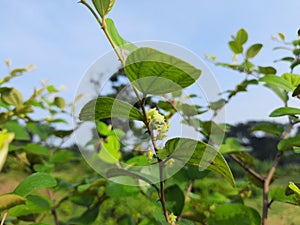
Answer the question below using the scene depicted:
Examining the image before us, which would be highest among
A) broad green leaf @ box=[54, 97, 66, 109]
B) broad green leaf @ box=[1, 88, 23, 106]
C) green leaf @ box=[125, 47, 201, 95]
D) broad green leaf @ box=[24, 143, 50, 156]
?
green leaf @ box=[125, 47, 201, 95]

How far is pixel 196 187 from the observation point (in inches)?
114

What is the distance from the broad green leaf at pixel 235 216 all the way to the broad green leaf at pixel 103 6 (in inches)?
18.1

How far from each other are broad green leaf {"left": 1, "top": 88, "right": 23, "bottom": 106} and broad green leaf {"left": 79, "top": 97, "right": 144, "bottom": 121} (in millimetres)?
604

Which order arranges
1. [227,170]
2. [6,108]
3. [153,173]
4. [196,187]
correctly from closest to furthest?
1. [227,170]
2. [153,173]
3. [6,108]
4. [196,187]

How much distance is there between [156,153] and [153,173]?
24 centimetres

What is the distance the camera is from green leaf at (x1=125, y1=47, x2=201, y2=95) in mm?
348

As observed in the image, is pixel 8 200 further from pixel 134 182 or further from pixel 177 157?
pixel 134 182

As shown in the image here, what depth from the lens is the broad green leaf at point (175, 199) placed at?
2.45 ft

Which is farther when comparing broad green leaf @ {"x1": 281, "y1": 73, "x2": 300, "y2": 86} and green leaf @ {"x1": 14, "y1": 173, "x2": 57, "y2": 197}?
broad green leaf @ {"x1": 281, "y1": 73, "x2": 300, "y2": 86}

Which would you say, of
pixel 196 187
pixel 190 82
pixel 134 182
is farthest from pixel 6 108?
pixel 196 187

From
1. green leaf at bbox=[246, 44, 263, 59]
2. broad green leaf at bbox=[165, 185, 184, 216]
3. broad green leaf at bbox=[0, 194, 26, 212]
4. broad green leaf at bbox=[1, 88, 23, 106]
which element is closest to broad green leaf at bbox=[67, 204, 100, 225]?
broad green leaf at bbox=[165, 185, 184, 216]

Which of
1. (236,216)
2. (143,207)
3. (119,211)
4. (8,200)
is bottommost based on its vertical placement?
(119,211)

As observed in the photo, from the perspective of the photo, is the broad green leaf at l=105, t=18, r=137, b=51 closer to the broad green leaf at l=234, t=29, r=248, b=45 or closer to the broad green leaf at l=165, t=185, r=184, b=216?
the broad green leaf at l=165, t=185, r=184, b=216

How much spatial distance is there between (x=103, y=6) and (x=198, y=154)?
18 cm
